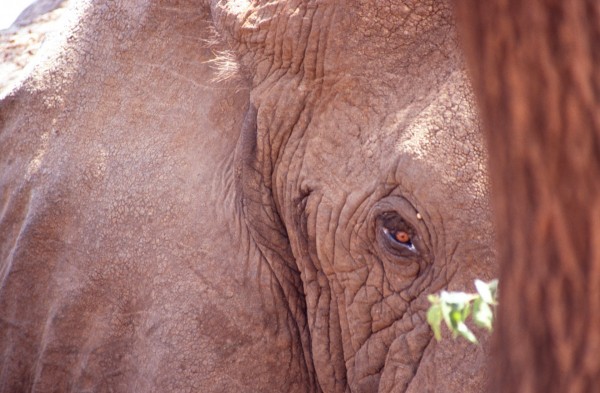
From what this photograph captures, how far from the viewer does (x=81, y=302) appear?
299 centimetres

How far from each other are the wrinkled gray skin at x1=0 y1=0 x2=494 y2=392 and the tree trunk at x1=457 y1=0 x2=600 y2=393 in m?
1.22

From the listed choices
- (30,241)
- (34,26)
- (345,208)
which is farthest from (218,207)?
(34,26)

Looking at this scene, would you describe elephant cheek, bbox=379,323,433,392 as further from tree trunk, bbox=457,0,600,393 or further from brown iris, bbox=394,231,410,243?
tree trunk, bbox=457,0,600,393

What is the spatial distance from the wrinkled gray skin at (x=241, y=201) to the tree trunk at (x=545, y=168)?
3.99 ft

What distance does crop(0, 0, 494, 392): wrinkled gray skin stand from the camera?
2.32m

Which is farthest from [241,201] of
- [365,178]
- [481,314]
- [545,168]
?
[545,168]

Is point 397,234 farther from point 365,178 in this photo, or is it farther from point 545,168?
point 545,168

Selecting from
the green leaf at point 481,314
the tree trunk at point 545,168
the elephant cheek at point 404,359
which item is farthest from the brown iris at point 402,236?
the tree trunk at point 545,168

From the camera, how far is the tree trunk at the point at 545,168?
3.03 ft

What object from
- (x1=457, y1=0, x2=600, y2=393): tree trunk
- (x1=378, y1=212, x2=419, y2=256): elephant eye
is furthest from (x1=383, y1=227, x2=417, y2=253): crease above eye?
(x1=457, y1=0, x2=600, y2=393): tree trunk

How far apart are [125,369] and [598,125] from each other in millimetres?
2149

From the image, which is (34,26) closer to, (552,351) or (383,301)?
(383,301)

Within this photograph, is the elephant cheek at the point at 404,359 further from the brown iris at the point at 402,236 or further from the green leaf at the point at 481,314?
the green leaf at the point at 481,314

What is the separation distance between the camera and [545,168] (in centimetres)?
94
